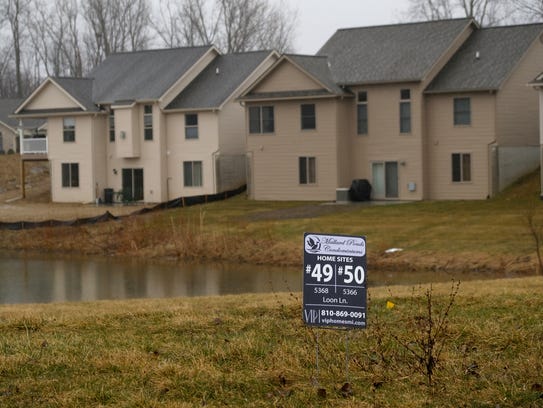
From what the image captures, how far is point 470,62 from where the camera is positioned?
48594mm

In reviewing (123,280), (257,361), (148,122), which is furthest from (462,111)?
(257,361)

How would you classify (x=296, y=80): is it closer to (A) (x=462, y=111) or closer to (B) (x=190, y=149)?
(A) (x=462, y=111)

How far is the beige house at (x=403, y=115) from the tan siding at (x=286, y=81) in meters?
0.05

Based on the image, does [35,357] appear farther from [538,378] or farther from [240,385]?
[538,378]

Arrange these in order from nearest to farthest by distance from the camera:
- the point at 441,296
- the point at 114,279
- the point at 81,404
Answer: the point at 81,404 < the point at 441,296 < the point at 114,279

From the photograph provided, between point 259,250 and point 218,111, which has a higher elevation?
point 218,111

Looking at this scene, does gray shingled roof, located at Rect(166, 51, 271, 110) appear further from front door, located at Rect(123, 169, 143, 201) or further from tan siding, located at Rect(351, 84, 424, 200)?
tan siding, located at Rect(351, 84, 424, 200)

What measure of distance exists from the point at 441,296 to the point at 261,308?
2.77 metres

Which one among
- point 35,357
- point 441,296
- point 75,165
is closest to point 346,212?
point 75,165

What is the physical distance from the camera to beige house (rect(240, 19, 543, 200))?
47.1m

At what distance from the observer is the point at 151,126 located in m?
56.9

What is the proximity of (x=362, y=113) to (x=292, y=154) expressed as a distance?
153 inches

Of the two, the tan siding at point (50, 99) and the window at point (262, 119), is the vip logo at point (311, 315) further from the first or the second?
the tan siding at point (50, 99)

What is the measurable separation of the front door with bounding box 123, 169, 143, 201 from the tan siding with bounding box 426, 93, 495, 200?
16374 mm
